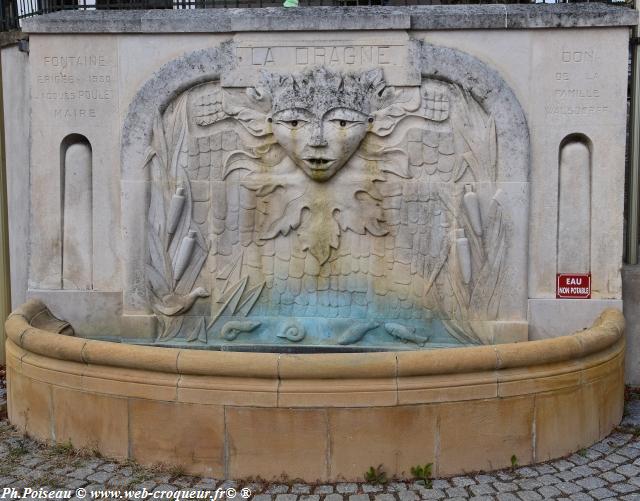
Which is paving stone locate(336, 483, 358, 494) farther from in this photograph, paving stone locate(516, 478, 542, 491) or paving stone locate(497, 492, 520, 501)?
paving stone locate(516, 478, 542, 491)

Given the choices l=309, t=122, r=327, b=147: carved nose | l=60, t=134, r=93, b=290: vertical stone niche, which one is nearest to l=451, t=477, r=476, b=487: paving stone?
l=309, t=122, r=327, b=147: carved nose

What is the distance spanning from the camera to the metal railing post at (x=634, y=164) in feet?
21.7

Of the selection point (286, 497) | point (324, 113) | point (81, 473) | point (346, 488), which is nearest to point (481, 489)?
point (346, 488)

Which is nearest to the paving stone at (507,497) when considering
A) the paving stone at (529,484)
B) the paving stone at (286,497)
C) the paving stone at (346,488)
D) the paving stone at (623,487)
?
the paving stone at (529,484)

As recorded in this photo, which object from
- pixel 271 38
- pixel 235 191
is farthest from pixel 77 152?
pixel 271 38

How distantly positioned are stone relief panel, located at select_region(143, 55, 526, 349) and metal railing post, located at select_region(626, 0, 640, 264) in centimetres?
156

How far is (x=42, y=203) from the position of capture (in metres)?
6.29

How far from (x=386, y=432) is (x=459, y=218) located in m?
2.02

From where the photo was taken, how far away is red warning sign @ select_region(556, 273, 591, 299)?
596 centimetres

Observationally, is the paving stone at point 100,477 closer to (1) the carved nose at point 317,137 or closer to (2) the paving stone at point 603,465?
(1) the carved nose at point 317,137

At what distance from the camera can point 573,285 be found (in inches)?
235

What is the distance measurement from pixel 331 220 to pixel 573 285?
2.10 m

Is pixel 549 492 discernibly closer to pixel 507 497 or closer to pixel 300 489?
pixel 507 497

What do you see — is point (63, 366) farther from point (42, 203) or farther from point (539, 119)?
point (539, 119)
